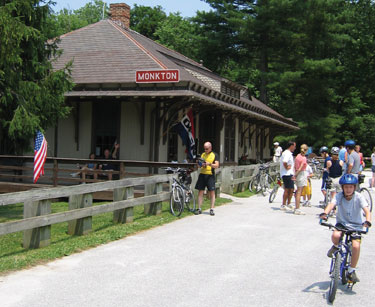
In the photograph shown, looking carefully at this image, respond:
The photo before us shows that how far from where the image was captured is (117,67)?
20.1 meters

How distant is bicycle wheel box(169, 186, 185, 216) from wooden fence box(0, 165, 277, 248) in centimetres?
21

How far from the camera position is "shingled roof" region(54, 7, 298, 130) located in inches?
717

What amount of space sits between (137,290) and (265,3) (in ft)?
131

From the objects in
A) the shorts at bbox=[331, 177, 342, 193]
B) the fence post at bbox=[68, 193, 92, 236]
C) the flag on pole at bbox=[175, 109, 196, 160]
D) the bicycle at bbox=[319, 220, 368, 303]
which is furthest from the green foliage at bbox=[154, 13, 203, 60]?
the bicycle at bbox=[319, 220, 368, 303]

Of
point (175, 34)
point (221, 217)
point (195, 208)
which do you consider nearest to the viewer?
point (221, 217)

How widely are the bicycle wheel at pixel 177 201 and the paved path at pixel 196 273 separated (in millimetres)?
1777

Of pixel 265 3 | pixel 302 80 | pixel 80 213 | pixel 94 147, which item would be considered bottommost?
pixel 80 213

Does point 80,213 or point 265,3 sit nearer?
point 80,213

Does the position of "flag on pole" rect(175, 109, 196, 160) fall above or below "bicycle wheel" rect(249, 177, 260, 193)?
above

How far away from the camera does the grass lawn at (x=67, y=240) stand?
287 inches

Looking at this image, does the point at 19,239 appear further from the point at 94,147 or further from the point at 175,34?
the point at 175,34

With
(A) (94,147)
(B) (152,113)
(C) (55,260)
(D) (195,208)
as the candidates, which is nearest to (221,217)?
(D) (195,208)

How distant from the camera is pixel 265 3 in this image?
42.4 meters

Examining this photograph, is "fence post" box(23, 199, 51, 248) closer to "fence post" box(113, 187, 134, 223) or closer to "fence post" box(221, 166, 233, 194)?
"fence post" box(113, 187, 134, 223)
